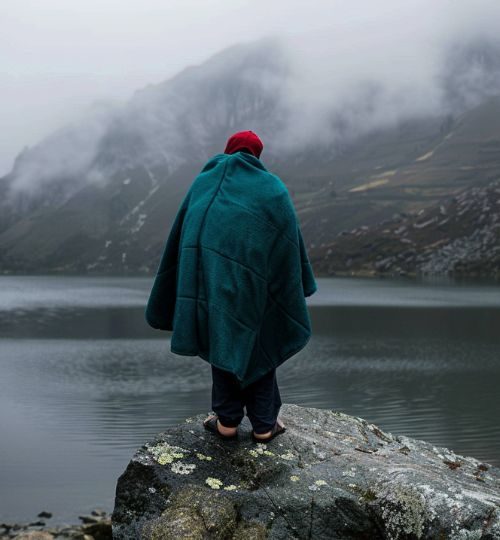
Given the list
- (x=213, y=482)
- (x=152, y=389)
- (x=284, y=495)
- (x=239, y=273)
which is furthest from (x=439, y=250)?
(x=213, y=482)

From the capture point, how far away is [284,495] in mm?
5871

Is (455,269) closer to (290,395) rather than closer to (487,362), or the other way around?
(487,362)

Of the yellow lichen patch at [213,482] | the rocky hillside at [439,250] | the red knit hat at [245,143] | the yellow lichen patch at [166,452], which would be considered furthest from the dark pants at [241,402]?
the rocky hillside at [439,250]

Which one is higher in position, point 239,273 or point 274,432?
point 239,273

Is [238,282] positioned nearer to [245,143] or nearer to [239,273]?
[239,273]

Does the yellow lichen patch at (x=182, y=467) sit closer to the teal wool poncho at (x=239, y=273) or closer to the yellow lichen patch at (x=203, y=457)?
the yellow lichen patch at (x=203, y=457)

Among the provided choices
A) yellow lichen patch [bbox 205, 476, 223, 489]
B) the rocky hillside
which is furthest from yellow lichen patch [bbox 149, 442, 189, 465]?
the rocky hillside

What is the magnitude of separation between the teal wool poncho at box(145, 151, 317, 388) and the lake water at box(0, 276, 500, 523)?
9.98m

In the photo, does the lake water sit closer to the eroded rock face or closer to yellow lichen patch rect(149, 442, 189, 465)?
yellow lichen patch rect(149, 442, 189, 465)

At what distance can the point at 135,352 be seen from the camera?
42.5m

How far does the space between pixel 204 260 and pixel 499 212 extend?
638ft

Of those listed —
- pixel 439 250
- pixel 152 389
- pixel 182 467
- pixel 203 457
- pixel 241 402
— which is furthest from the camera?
pixel 439 250

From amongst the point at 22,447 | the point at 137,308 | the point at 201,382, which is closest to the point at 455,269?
the point at 137,308

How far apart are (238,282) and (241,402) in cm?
136
